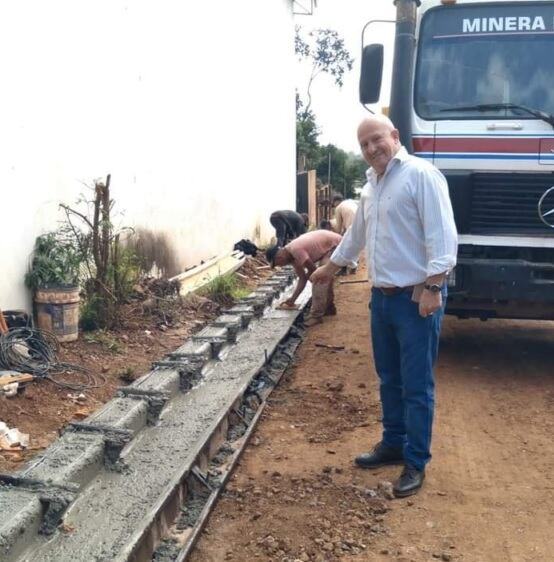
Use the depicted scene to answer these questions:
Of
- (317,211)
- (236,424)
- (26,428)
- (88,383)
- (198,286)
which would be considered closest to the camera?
(26,428)

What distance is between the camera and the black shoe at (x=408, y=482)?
4.11 meters

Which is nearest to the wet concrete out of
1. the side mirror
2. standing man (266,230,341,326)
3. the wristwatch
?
the wristwatch

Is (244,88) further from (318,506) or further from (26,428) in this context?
(318,506)

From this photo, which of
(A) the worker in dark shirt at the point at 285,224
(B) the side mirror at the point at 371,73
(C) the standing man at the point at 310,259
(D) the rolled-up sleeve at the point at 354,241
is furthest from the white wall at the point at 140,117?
(D) the rolled-up sleeve at the point at 354,241

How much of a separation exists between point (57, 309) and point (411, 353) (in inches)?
141

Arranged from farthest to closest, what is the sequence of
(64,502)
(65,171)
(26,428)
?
1. (65,171)
2. (26,428)
3. (64,502)

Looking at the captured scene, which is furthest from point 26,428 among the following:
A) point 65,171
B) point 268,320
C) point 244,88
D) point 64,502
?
point 244,88

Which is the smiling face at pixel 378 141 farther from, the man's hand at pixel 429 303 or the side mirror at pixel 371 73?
the side mirror at pixel 371 73

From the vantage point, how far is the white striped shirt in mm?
3895

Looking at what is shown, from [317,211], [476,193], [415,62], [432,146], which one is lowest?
[317,211]

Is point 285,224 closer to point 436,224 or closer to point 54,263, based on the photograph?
point 54,263

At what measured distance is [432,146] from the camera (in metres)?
6.19

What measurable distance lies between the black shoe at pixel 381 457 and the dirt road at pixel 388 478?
0.06 meters

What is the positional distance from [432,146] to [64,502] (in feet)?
13.6
